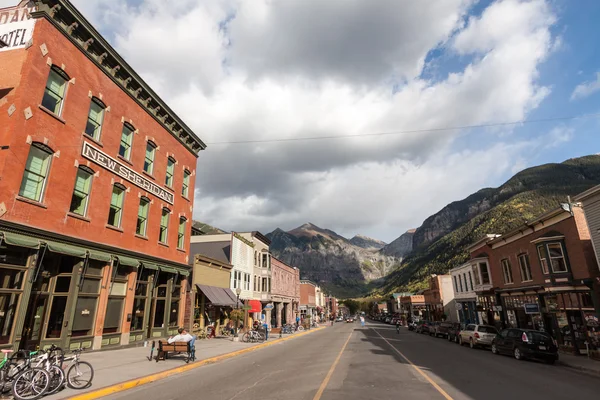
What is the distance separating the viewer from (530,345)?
A: 16578 mm

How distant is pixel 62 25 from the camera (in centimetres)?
1518

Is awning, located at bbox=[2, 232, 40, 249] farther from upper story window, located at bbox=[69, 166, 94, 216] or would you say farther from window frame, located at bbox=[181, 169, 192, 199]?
window frame, located at bbox=[181, 169, 192, 199]

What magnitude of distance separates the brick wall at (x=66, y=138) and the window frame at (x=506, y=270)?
28.8m

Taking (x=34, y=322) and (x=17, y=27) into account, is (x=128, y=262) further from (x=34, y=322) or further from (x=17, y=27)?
(x=17, y=27)

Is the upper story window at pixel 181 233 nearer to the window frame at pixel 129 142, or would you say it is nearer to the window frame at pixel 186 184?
the window frame at pixel 186 184

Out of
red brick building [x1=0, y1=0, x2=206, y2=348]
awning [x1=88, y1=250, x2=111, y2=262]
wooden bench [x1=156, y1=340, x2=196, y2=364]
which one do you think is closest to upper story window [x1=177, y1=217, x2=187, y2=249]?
red brick building [x1=0, y1=0, x2=206, y2=348]

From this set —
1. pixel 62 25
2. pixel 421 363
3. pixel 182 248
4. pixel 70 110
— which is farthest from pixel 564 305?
pixel 62 25

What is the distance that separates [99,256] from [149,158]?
7817 mm

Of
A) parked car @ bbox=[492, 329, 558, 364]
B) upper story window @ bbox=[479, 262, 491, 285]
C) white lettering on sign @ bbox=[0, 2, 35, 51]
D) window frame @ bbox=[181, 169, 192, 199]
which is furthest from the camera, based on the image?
upper story window @ bbox=[479, 262, 491, 285]

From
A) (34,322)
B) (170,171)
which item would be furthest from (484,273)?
(34,322)

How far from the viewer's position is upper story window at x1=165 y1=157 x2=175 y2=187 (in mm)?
24013

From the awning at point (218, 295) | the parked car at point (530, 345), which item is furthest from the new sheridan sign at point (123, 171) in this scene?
the parked car at point (530, 345)

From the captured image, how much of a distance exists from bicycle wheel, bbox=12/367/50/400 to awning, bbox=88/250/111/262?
28.0ft

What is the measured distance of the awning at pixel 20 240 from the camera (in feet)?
A: 39.4
